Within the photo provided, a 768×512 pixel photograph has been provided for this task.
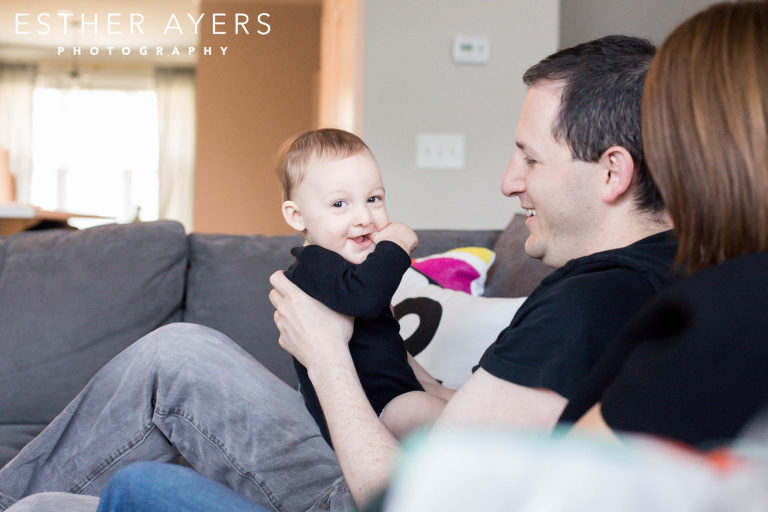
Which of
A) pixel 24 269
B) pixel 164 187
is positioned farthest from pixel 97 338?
pixel 164 187

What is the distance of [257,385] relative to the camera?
1358 millimetres

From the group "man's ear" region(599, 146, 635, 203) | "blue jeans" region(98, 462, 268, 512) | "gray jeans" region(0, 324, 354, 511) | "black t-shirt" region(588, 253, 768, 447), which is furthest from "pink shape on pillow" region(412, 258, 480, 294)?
"black t-shirt" region(588, 253, 768, 447)

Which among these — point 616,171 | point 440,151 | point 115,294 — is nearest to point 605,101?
point 616,171

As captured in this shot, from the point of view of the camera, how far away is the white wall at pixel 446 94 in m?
3.40

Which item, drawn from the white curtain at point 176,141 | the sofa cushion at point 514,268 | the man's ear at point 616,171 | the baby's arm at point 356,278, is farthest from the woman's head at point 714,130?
the white curtain at point 176,141

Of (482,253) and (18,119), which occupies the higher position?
(18,119)

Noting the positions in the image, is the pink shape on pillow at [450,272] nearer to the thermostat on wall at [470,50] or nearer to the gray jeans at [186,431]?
the gray jeans at [186,431]

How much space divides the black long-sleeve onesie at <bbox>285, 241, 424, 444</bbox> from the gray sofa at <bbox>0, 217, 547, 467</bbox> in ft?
2.26

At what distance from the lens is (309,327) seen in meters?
1.25

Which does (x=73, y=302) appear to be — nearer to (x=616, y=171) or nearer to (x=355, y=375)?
(x=355, y=375)

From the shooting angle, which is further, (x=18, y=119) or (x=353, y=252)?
(x=18, y=119)

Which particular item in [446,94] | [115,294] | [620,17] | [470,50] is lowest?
[115,294]

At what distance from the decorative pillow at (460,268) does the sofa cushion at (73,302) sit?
0.69 metres

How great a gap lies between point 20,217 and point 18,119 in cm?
461
